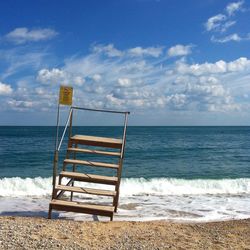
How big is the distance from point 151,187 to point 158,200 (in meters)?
3.85

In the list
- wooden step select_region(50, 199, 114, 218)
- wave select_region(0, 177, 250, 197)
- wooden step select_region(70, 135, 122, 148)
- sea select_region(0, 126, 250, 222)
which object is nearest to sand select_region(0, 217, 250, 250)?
wooden step select_region(50, 199, 114, 218)

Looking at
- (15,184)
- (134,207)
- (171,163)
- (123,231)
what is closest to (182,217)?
(134,207)

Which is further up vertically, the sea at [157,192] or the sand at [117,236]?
the sand at [117,236]

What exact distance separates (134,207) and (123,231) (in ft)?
17.3

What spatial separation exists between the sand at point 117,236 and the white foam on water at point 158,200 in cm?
289

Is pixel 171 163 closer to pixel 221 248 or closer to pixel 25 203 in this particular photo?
pixel 25 203

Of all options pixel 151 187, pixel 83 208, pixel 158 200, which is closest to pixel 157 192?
pixel 151 187

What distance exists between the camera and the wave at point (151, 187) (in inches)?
677

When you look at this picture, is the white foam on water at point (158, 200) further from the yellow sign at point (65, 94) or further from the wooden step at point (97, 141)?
the yellow sign at point (65, 94)

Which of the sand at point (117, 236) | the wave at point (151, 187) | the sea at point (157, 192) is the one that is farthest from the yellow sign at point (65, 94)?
the wave at point (151, 187)

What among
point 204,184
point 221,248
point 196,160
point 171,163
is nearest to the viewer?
point 221,248

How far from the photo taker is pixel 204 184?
21.2 metres

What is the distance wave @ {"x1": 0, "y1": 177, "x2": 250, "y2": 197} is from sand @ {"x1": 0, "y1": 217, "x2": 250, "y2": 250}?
8009mm

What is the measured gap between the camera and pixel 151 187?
62.3ft
